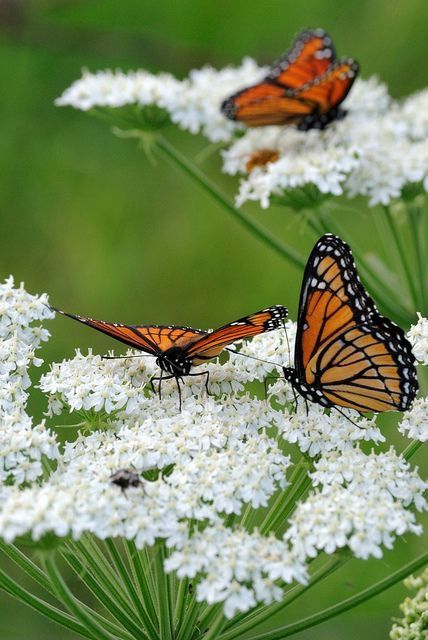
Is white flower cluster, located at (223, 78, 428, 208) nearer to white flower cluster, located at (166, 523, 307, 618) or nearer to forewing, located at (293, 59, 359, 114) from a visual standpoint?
forewing, located at (293, 59, 359, 114)

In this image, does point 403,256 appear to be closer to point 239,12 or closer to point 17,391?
point 17,391

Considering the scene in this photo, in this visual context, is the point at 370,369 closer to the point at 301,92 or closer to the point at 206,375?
the point at 206,375

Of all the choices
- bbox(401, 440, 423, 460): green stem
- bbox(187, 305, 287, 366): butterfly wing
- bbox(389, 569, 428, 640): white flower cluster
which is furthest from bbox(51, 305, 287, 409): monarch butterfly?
bbox(389, 569, 428, 640): white flower cluster

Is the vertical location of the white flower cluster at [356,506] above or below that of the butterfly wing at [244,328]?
below

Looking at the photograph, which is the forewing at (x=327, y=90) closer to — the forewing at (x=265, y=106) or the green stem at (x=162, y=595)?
the forewing at (x=265, y=106)

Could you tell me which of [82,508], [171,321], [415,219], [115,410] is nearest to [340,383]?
[115,410]

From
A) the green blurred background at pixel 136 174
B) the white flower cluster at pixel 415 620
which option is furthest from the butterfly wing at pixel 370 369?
the green blurred background at pixel 136 174

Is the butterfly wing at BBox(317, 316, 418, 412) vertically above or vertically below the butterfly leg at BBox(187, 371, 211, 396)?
below
